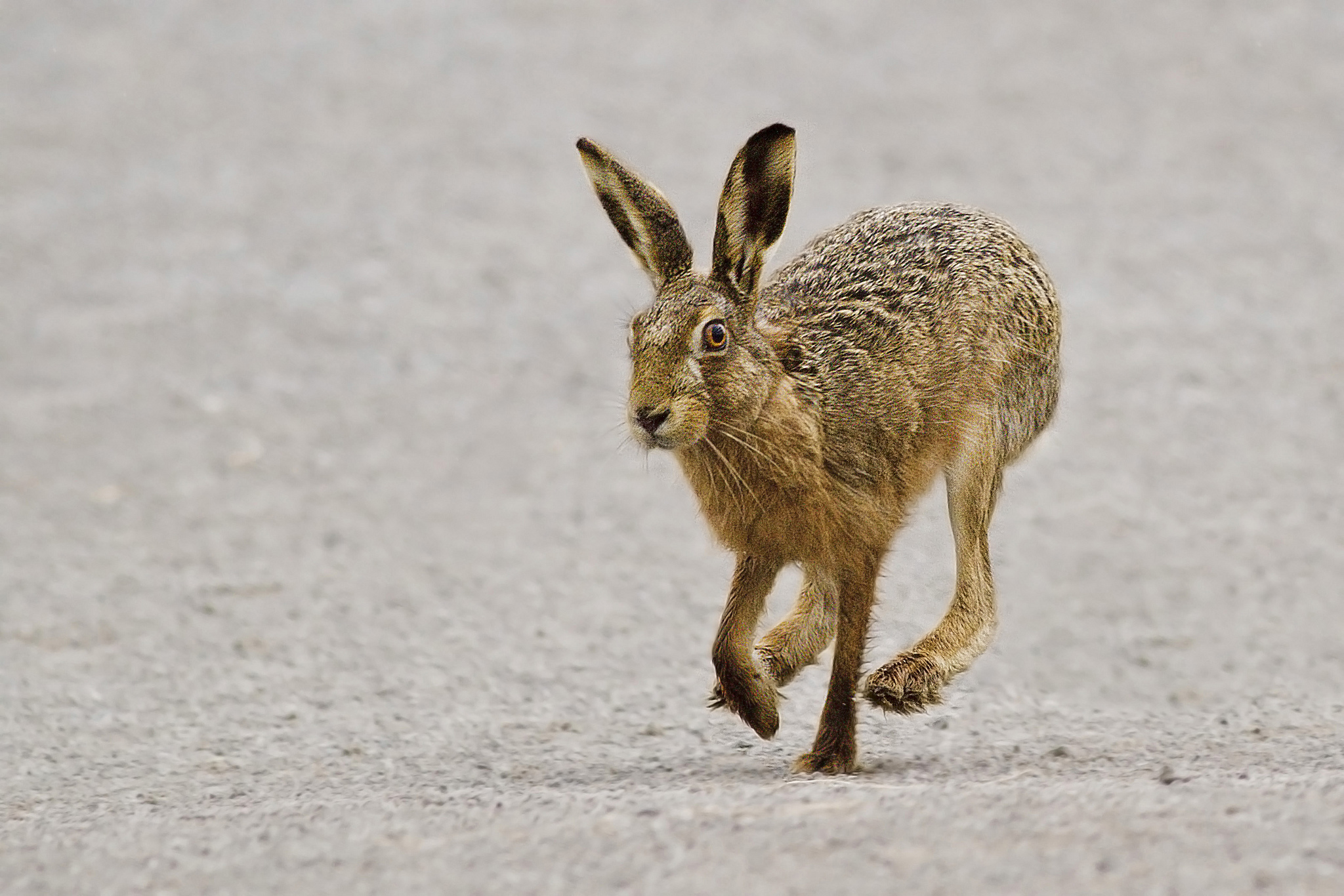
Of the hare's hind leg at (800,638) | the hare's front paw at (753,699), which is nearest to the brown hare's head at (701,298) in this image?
the hare's front paw at (753,699)

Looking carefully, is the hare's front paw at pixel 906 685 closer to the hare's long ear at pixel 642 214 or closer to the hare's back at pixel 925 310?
the hare's back at pixel 925 310

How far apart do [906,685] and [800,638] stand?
2.12 ft

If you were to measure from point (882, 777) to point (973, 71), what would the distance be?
13234mm

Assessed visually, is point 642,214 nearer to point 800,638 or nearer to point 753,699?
point 753,699

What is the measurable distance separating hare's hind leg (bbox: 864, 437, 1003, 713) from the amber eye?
1473 mm

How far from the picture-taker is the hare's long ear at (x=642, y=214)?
662 cm

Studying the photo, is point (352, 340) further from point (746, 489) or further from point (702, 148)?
point (746, 489)

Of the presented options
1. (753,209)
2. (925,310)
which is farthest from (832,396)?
(753,209)

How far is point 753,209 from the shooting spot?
6.58 meters

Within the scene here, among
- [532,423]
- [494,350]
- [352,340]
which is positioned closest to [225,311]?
[352,340]

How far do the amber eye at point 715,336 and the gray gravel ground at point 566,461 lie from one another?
1016 millimetres

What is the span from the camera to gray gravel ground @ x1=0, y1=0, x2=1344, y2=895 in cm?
580

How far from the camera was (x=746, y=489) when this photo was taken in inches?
265

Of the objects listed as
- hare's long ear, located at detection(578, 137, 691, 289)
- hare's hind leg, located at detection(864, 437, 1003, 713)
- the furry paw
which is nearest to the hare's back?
hare's hind leg, located at detection(864, 437, 1003, 713)
